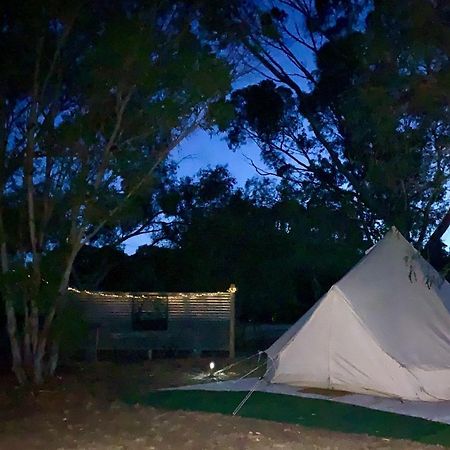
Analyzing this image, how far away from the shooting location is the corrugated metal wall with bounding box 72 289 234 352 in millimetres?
15414

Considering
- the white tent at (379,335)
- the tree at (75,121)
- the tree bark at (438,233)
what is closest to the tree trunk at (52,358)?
the tree at (75,121)

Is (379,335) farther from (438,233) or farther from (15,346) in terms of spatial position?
(15,346)

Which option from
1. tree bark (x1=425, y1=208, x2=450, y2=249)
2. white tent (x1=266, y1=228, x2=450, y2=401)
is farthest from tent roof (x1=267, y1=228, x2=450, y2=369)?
tree bark (x1=425, y1=208, x2=450, y2=249)

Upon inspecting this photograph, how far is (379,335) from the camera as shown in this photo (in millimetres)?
11133

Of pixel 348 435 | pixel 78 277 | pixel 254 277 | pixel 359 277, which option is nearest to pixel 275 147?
pixel 254 277

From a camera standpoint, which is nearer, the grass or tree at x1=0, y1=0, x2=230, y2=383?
the grass

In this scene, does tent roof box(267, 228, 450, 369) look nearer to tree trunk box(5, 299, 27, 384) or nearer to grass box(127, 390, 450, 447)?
grass box(127, 390, 450, 447)

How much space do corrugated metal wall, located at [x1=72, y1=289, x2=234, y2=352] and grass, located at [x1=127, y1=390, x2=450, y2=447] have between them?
405cm

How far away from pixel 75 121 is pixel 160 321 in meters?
5.48

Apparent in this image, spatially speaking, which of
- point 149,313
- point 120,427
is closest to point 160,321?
point 149,313

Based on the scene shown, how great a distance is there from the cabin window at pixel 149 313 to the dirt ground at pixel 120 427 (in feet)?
11.7

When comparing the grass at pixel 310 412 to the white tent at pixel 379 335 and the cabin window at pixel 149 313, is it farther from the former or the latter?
the cabin window at pixel 149 313

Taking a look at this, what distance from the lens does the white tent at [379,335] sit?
10742 mm

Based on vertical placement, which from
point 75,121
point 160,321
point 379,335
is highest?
point 75,121
